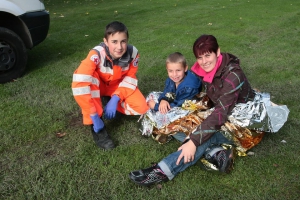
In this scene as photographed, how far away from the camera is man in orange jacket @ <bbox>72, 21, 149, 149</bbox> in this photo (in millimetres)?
2883

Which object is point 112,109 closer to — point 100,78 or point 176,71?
point 100,78

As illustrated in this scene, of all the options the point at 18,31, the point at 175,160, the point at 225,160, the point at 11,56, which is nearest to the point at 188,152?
the point at 175,160

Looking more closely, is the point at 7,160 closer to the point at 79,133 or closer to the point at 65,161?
the point at 65,161

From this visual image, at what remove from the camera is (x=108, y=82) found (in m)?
3.34

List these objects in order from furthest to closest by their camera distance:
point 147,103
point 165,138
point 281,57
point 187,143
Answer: point 281,57 < point 147,103 < point 165,138 < point 187,143

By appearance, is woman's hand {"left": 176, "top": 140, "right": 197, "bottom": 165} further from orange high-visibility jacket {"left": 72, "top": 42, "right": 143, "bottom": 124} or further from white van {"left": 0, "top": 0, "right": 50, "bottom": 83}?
white van {"left": 0, "top": 0, "right": 50, "bottom": 83}

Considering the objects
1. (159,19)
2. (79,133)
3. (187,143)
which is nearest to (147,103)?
(79,133)

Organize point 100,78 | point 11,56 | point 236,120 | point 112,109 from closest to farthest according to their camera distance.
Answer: point 236,120, point 112,109, point 100,78, point 11,56

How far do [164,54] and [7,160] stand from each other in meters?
3.59

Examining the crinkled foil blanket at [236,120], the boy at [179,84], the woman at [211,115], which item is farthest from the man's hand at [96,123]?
the woman at [211,115]

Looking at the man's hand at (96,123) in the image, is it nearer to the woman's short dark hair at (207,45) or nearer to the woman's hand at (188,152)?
the woman's hand at (188,152)

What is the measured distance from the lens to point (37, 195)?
2.27 metres

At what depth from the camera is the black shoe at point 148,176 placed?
2.35 meters

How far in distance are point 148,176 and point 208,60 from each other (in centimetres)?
101
